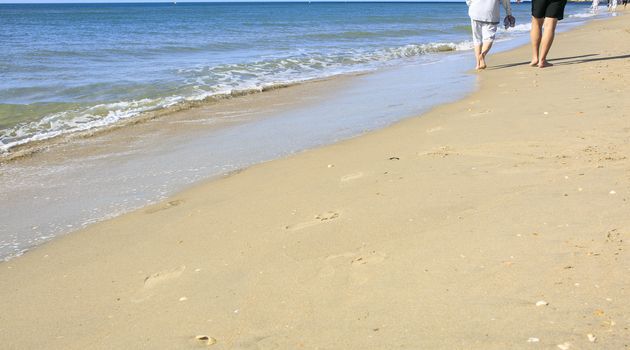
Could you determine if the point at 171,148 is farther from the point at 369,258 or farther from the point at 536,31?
the point at 536,31

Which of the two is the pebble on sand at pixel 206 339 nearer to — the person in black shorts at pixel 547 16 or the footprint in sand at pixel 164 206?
the footprint in sand at pixel 164 206

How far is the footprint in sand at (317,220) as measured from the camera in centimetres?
349

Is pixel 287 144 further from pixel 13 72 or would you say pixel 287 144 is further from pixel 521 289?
pixel 13 72

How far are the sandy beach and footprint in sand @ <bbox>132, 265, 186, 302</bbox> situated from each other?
0.01 metres

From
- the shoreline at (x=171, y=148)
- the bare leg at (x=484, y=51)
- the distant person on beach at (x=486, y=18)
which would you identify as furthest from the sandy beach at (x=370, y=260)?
the bare leg at (x=484, y=51)

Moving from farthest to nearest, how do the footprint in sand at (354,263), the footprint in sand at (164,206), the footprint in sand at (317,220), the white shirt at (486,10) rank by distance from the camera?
the white shirt at (486,10)
the footprint in sand at (164,206)
the footprint in sand at (317,220)
the footprint in sand at (354,263)

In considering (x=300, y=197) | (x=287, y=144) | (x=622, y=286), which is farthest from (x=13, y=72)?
(x=622, y=286)

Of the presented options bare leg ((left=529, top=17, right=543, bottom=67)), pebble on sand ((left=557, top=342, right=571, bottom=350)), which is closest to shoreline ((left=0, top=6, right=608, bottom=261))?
bare leg ((left=529, top=17, right=543, bottom=67))

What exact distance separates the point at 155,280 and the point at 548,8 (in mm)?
7419

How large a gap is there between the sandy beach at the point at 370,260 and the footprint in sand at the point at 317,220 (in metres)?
0.01

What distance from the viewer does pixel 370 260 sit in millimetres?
2877

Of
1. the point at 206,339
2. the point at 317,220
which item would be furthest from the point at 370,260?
the point at 206,339

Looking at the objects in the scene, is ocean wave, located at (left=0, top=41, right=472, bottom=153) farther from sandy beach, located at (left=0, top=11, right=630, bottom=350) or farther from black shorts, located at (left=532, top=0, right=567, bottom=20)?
black shorts, located at (left=532, top=0, right=567, bottom=20)

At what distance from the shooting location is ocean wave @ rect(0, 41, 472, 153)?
7660mm
